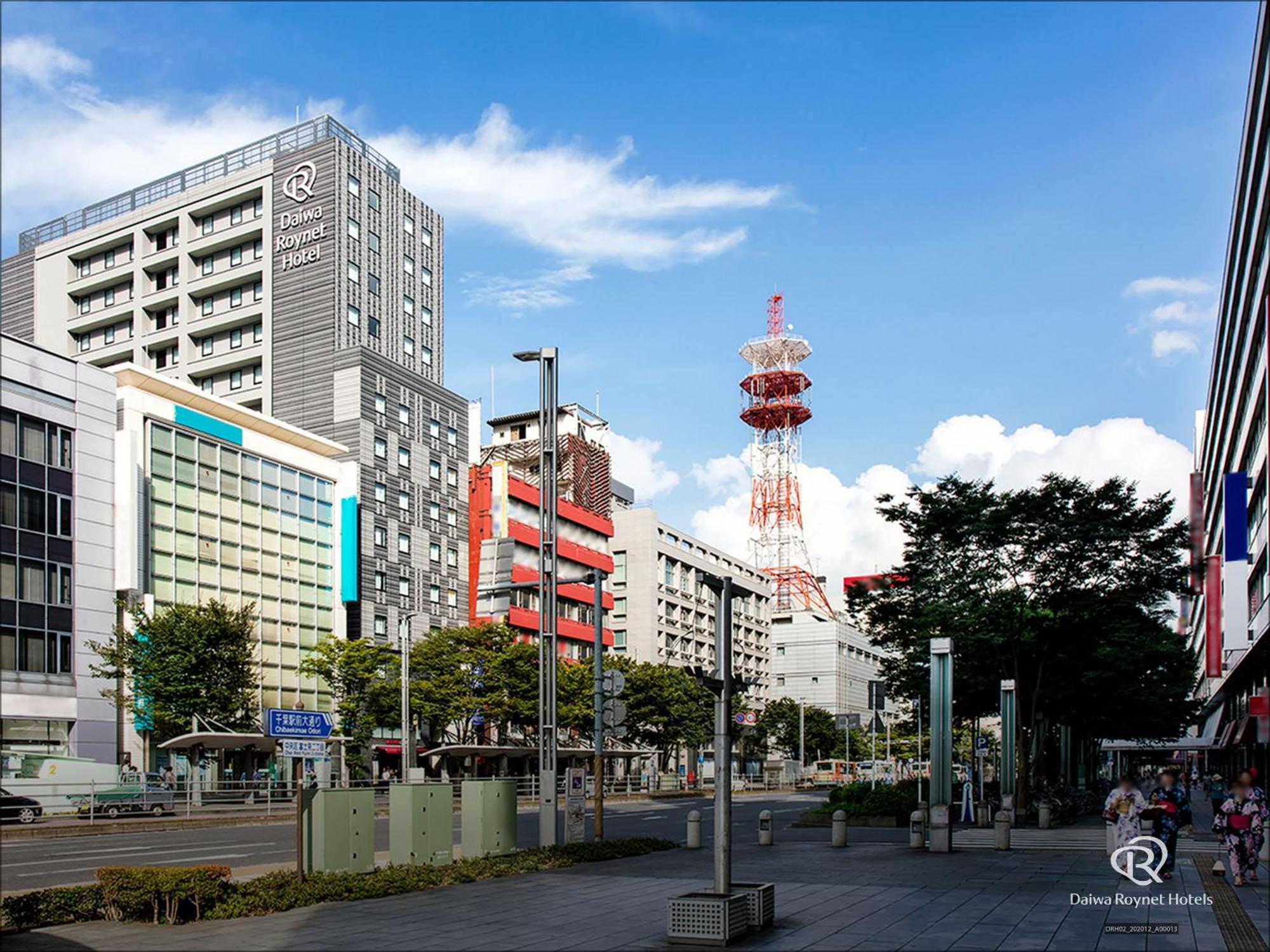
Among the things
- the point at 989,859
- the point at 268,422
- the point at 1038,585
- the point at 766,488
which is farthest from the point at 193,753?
the point at 766,488

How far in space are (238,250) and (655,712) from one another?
3960 cm

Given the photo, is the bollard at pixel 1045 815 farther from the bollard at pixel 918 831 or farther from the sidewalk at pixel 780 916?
the sidewalk at pixel 780 916

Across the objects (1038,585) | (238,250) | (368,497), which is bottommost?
(1038,585)

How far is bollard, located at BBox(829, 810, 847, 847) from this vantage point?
26562mm

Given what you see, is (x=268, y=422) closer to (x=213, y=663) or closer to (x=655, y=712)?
(x=213, y=663)

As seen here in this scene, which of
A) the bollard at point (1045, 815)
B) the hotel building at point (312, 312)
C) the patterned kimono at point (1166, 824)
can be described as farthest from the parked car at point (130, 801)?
the hotel building at point (312, 312)

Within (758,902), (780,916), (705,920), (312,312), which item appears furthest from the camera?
(312,312)

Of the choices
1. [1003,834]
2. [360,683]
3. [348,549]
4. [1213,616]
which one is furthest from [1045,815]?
[348,549]

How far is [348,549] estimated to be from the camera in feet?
235

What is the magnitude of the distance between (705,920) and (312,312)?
68979mm

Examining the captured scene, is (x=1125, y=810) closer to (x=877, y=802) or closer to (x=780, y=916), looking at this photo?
(x=780, y=916)

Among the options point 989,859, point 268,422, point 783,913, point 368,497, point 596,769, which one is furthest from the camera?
point 368,497

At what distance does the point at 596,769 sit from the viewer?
2595 centimetres

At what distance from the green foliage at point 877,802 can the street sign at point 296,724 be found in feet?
65.5
